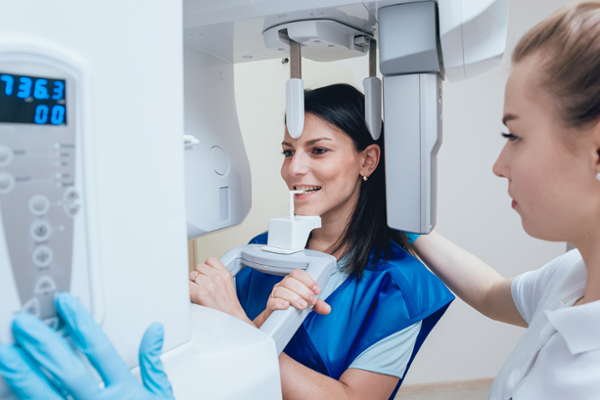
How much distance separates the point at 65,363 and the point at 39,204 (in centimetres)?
15

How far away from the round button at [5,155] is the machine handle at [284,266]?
0.46m

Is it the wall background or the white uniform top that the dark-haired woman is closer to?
the white uniform top

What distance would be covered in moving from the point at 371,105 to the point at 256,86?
865mm

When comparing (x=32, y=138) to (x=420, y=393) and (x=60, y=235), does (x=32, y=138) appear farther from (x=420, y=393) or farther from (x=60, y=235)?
(x=420, y=393)

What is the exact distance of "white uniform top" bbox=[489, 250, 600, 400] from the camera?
56 centimetres

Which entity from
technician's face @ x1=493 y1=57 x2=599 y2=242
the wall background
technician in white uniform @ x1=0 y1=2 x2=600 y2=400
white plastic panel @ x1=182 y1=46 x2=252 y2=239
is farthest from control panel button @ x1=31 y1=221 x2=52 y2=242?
the wall background

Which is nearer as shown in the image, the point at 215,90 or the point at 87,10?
the point at 87,10

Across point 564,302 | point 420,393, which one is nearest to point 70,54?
point 564,302

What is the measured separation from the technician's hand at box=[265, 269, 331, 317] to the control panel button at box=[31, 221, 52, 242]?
441 mm

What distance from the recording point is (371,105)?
3.03 ft

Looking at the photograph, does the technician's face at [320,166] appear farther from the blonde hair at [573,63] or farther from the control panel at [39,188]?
the control panel at [39,188]

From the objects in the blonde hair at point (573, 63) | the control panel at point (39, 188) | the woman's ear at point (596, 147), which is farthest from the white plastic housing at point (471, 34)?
the control panel at point (39, 188)

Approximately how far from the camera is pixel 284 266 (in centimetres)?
87

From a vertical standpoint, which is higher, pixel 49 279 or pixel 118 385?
pixel 49 279
